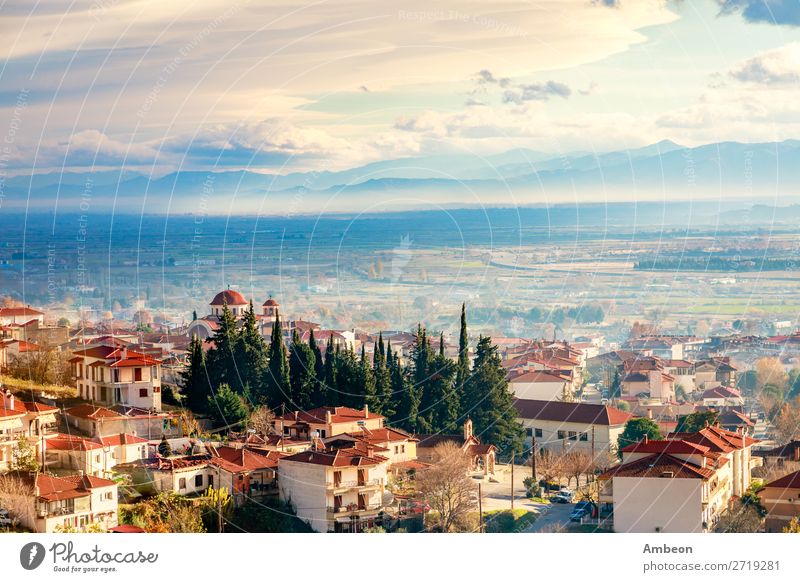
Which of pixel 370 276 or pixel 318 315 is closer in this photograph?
pixel 318 315

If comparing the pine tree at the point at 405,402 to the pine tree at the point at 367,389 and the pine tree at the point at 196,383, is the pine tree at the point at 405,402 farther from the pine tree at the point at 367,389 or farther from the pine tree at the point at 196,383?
the pine tree at the point at 196,383

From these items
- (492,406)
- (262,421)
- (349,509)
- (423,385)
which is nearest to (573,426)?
(492,406)

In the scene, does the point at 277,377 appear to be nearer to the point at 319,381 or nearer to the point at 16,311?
the point at 319,381

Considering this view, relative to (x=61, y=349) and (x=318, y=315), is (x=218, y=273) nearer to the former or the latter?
(x=318, y=315)

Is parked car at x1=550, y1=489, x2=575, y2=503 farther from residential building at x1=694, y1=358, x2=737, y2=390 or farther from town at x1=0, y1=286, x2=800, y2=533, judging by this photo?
residential building at x1=694, y1=358, x2=737, y2=390

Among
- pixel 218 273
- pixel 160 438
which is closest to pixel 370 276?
pixel 218 273
